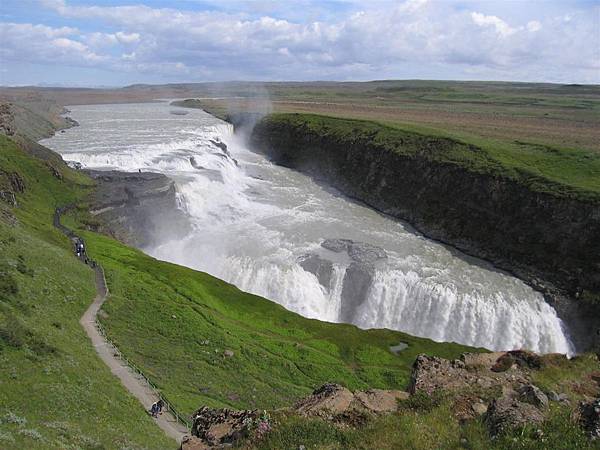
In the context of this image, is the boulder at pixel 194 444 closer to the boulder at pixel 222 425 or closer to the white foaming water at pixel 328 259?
the boulder at pixel 222 425

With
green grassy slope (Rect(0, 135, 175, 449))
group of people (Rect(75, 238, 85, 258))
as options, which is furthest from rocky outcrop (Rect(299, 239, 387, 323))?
green grassy slope (Rect(0, 135, 175, 449))

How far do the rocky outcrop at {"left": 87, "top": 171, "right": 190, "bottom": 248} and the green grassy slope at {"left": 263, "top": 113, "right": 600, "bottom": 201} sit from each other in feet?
120

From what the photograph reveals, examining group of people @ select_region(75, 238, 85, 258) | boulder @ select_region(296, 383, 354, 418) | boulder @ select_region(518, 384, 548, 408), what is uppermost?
boulder @ select_region(518, 384, 548, 408)

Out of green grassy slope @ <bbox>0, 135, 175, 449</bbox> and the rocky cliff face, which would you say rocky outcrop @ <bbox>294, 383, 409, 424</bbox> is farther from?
the rocky cliff face

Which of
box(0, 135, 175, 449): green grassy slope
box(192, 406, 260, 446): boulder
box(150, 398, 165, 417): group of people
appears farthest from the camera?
box(150, 398, 165, 417): group of people

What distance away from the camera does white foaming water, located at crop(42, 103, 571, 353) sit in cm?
4109

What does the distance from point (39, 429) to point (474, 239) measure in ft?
163

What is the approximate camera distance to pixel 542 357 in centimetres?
1401

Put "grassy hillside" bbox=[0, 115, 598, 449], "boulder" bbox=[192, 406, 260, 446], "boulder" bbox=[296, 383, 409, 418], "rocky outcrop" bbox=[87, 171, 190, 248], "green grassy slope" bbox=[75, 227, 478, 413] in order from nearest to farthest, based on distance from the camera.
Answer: "grassy hillside" bbox=[0, 115, 598, 449] < "boulder" bbox=[192, 406, 260, 446] < "boulder" bbox=[296, 383, 409, 418] < "green grassy slope" bbox=[75, 227, 478, 413] < "rocky outcrop" bbox=[87, 171, 190, 248]

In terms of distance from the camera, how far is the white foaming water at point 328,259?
41.1 metres

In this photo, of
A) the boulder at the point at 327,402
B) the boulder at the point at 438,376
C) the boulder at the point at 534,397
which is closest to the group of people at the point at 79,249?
the boulder at the point at 327,402

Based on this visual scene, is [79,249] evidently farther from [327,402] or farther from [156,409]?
[327,402]

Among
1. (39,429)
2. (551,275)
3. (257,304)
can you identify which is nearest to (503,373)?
(39,429)

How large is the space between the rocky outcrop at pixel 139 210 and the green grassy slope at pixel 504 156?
1435 inches
